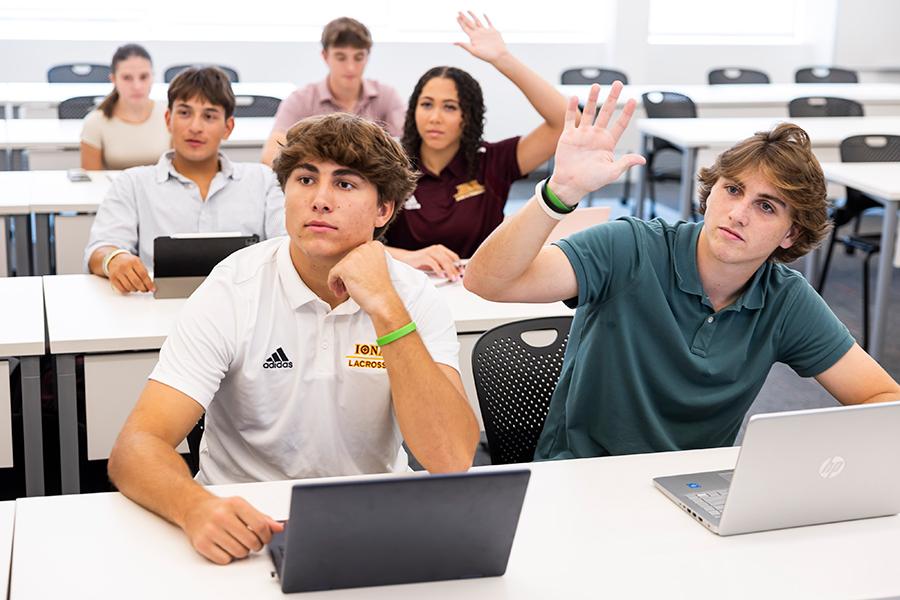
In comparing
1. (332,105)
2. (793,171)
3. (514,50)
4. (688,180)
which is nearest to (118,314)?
(793,171)

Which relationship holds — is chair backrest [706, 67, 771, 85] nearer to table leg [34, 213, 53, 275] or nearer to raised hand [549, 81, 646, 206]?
table leg [34, 213, 53, 275]

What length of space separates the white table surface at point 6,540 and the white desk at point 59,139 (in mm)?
3312

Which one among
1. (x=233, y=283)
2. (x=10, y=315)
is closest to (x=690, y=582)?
(x=233, y=283)

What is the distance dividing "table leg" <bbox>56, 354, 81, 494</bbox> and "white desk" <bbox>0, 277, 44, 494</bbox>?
0.05 meters

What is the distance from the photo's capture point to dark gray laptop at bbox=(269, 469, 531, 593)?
1.33m

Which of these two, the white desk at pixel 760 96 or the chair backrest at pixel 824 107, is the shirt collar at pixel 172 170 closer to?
the white desk at pixel 760 96

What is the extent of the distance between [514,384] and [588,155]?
0.63 m

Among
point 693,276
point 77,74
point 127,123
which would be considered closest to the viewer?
point 693,276

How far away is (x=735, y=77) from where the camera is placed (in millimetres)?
7613

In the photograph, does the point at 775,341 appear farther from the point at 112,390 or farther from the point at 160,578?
the point at 112,390

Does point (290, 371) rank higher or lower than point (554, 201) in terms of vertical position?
lower

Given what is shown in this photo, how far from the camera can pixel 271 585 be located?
57.4 inches

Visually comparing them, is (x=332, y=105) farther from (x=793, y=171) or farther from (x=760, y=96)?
(x=760, y=96)

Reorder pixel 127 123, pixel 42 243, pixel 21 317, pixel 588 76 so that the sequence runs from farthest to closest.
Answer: pixel 588 76 < pixel 127 123 < pixel 42 243 < pixel 21 317
